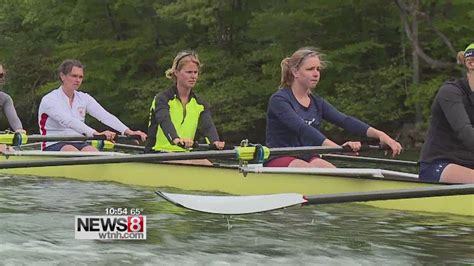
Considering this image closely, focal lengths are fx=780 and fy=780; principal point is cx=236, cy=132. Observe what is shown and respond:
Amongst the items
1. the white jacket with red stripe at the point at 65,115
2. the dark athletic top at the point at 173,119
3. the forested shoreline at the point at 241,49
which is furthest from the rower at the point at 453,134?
the forested shoreline at the point at 241,49

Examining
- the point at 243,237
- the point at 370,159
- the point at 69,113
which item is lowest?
the point at 243,237

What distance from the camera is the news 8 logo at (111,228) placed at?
516 cm

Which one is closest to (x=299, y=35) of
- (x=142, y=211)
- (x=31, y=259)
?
(x=142, y=211)

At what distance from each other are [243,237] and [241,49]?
2124cm

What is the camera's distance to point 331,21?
75.7 ft

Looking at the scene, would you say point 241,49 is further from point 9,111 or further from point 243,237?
point 243,237

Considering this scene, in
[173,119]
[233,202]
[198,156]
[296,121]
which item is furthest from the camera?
[173,119]

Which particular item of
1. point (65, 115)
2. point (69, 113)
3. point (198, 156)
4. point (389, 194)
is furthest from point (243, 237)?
point (69, 113)

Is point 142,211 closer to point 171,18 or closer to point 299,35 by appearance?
point 299,35

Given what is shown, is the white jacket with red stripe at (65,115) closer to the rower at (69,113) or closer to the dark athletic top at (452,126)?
the rower at (69,113)

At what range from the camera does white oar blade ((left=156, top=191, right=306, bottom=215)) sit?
469 centimetres

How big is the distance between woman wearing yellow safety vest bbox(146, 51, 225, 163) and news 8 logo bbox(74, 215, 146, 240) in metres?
2.09

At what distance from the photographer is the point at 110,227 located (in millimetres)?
5266

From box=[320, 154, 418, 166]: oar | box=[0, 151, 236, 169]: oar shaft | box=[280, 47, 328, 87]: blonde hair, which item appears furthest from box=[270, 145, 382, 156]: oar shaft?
box=[320, 154, 418, 166]: oar
